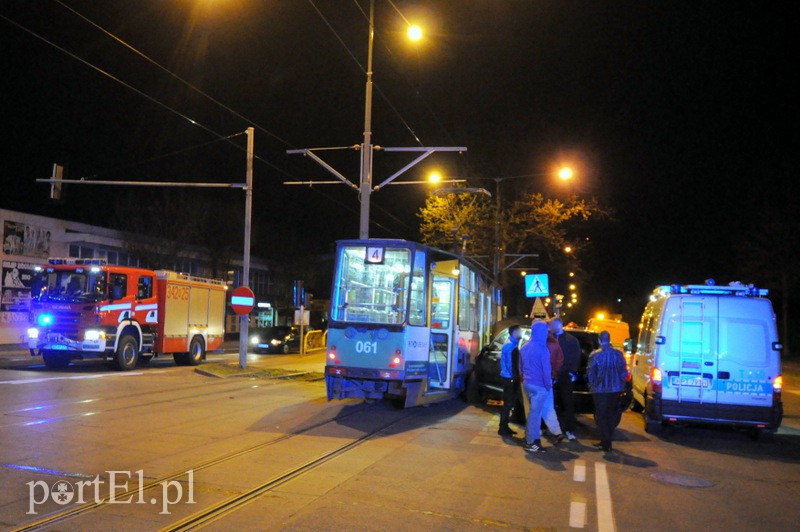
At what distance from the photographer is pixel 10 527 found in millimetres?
5641

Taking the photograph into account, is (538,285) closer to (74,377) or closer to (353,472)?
(74,377)

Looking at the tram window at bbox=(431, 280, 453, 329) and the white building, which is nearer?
the tram window at bbox=(431, 280, 453, 329)

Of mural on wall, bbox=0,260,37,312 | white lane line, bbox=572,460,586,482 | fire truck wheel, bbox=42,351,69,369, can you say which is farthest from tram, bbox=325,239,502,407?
mural on wall, bbox=0,260,37,312

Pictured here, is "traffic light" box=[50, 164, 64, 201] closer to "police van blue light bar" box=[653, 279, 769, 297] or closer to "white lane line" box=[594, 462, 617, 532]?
"police van blue light bar" box=[653, 279, 769, 297]

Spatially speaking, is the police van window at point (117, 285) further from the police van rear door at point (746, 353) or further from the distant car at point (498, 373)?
the police van rear door at point (746, 353)

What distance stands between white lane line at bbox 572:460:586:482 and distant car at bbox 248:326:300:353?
26808 mm

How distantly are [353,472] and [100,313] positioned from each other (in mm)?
13892

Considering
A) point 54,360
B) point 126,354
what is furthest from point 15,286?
point 126,354

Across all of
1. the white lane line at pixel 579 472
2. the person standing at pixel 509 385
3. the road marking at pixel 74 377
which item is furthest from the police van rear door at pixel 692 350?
the road marking at pixel 74 377

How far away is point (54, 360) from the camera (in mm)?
20453

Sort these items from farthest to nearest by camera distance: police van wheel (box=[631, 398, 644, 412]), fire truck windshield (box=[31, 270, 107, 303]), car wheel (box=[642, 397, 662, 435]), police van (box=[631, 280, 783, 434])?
fire truck windshield (box=[31, 270, 107, 303]) → police van wheel (box=[631, 398, 644, 412]) → car wheel (box=[642, 397, 662, 435]) → police van (box=[631, 280, 783, 434])

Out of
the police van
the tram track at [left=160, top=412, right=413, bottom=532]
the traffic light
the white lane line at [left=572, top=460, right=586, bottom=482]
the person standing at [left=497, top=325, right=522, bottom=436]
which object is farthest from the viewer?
the traffic light

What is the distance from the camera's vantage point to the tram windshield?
1240cm

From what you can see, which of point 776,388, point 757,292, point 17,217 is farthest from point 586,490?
point 17,217
